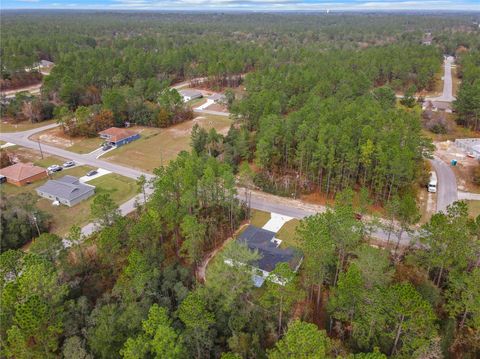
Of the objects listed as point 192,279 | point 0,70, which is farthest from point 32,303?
point 0,70

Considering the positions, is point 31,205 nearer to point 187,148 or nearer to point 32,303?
point 32,303

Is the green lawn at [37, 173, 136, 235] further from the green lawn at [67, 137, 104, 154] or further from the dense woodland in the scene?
the green lawn at [67, 137, 104, 154]

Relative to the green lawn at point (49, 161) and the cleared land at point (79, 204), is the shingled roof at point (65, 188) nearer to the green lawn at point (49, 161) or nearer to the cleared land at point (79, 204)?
the cleared land at point (79, 204)

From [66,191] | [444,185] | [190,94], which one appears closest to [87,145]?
[66,191]

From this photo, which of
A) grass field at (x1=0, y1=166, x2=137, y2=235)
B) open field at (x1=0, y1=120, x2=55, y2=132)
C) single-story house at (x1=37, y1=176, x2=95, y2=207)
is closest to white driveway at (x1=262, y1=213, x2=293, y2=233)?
grass field at (x1=0, y1=166, x2=137, y2=235)

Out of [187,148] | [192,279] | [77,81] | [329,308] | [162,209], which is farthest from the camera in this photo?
[77,81]
